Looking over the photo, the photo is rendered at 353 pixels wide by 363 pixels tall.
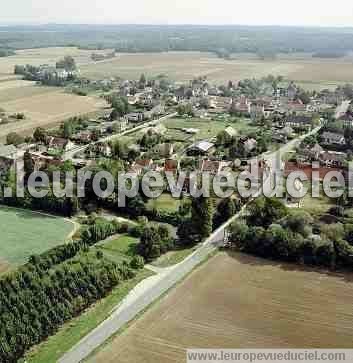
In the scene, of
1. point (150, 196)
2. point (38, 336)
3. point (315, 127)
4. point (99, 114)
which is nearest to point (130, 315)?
point (38, 336)

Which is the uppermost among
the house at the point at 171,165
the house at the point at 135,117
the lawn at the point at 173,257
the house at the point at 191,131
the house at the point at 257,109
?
the house at the point at 257,109

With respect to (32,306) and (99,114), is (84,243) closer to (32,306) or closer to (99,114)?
(32,306)

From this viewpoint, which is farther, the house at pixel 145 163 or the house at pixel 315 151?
the house at pixel 315 151

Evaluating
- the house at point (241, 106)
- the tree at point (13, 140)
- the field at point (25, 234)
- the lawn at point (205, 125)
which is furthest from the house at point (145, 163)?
the house at point (241, 106)

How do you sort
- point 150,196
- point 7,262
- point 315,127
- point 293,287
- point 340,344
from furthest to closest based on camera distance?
point 315,127 < point 150,196 < point 7,262 < point 293,287 < point 340,344

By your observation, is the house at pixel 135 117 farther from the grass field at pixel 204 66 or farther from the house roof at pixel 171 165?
the grass field at pixel 204 66
